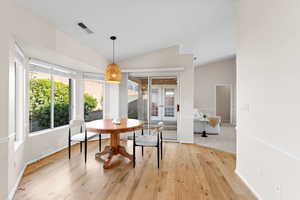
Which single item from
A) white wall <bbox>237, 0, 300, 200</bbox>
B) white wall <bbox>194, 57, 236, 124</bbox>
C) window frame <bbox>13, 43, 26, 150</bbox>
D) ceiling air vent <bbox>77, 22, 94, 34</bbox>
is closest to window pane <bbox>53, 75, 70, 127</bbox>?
window frame <bbox>13, 43, 26, 150</bbox>

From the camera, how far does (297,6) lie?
49.7 inches

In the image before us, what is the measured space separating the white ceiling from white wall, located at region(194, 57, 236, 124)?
147 inches

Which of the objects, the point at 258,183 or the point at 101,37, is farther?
the point at 101,37

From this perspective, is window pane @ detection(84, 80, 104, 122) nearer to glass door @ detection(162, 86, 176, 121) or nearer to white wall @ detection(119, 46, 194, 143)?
white wall @ detection(119, 46, 194, 143)

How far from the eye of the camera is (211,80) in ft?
26.2

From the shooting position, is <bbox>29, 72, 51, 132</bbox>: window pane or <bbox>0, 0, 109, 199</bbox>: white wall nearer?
<bbox>0, 0, 109, 199</bbox>: white wall

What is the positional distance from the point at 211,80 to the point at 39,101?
24.4ft

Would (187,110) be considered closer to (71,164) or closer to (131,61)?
(131,61)

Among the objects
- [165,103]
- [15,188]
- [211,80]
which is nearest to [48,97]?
[15,188]

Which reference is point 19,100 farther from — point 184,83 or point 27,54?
point 184,83

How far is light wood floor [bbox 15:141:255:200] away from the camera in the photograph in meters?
1.96

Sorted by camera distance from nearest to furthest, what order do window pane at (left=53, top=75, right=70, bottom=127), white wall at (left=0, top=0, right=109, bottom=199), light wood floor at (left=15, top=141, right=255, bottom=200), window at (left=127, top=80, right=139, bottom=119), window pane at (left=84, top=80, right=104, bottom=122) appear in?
white wall at (left=0, top=0, right=109, bottom=199) → light wood floor at (left=15, top=141, right=255, bottom=200) → window pane at (left=53, top=75, right=70, bottom=127) → window pane at (left=84, top=80, right=104, bottom=122) → window at (left=127, top=80, right=139, bottom=119)

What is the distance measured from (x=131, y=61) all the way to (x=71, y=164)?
10.6 ft

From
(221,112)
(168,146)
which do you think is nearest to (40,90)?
(168,146)
